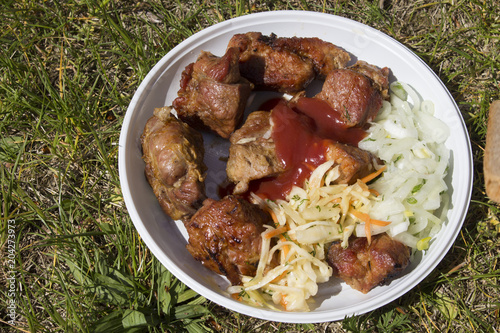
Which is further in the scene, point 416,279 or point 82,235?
point 82,235

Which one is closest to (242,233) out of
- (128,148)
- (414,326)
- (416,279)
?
(128,148)

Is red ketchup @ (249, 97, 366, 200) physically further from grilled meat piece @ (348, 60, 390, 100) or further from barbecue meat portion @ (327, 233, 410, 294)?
barbecue meat portion @ (327, 233, 410, 294)

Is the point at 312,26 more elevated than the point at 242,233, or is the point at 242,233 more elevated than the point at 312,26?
the point at 312,26

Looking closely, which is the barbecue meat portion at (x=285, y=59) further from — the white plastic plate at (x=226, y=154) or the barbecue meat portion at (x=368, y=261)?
the barbecue meat portion at (x=368, y=261)

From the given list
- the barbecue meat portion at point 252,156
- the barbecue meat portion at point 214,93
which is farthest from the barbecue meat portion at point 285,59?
the barbecue meat portion at point 252,156

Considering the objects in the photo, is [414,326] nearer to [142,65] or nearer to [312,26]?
[312,26]

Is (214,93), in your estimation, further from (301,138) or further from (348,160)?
(348,160)
